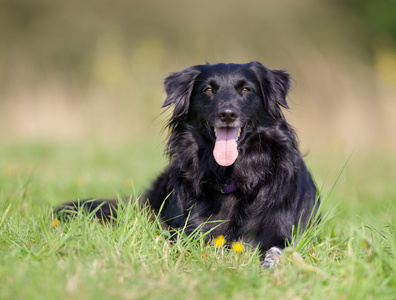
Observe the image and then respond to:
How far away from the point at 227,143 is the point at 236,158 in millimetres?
131

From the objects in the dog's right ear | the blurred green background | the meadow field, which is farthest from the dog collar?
the blurred green background

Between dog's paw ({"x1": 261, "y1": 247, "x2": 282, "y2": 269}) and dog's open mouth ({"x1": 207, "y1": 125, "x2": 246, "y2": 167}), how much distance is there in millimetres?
682

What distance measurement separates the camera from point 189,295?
2344mm

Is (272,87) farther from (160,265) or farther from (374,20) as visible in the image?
(374,20)

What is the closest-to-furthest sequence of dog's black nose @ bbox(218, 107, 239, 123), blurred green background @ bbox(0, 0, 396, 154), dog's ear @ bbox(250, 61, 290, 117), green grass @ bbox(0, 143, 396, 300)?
green grass @ bbox(0, 143, 396, 300), dog's black nose @ bbox(218, 107, 239, 123), dog's ear @ bbox(250, 61, 290, 117), blurred green background @ bbox(0, 0, 396, 154)

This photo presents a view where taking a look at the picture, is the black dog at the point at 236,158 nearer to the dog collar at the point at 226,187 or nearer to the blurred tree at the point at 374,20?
the dog collar at the point at 226,187

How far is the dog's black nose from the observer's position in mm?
3551

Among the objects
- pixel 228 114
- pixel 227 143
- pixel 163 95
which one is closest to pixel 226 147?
pixel 227 143

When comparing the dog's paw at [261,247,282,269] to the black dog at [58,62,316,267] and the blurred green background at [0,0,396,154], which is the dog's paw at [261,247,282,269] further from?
the blurred green background at [0,0,396,154]

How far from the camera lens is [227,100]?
3.69 m

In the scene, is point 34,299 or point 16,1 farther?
point 16,1

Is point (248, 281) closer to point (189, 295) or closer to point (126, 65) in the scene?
point (189, 295)

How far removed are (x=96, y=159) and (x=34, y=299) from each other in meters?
5.51

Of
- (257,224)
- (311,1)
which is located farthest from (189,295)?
(311,1)
